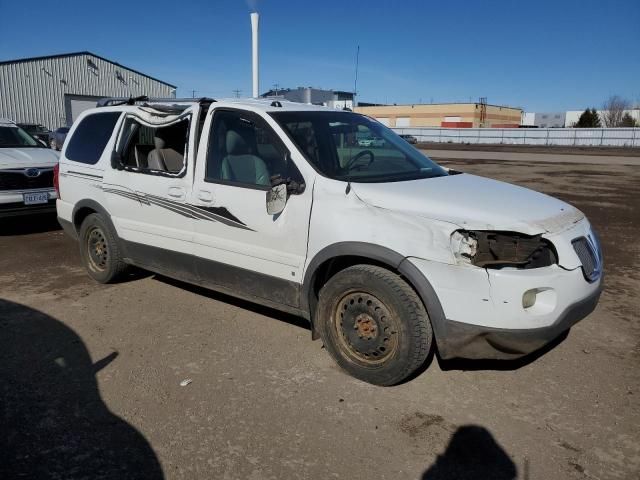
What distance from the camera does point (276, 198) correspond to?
12.5ft

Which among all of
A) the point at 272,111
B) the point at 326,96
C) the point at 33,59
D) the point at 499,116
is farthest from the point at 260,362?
the point at 499,116

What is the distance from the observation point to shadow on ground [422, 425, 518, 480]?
2.75 meters

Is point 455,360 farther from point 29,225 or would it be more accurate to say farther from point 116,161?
point 29,225

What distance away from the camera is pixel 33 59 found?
33156mm

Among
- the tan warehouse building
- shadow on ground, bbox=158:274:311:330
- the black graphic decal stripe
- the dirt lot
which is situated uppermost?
the tan warehouse building

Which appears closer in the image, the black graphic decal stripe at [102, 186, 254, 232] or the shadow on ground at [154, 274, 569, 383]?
the shadow on ground at [154, 274, 569, 383]

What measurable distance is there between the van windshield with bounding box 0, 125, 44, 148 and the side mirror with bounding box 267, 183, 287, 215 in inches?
283

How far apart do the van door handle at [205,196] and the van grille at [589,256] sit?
106 inches

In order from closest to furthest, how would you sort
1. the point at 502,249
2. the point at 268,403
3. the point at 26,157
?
the point at 502,249 → the point at 268,403 → the point at 26,157

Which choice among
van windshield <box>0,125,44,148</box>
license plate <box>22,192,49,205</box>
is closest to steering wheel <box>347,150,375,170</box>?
license plate <box>22,192,49,205</box>

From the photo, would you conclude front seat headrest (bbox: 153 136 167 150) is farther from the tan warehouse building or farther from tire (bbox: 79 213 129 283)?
the tan warehouse building

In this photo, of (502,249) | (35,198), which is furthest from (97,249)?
(502,249)

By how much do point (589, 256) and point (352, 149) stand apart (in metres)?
1.92

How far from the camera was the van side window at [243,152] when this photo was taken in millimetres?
4094
